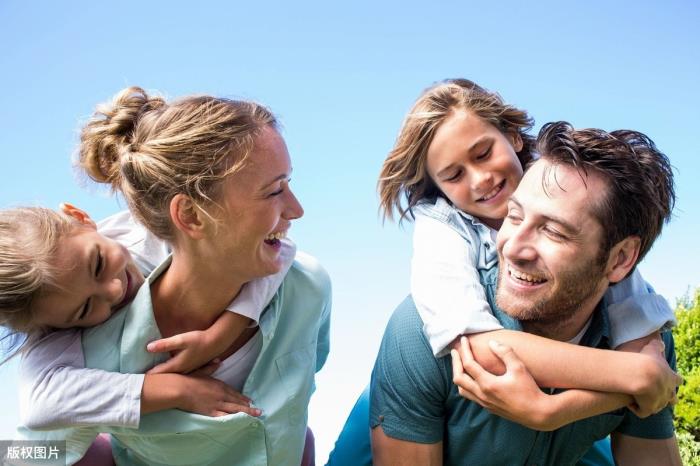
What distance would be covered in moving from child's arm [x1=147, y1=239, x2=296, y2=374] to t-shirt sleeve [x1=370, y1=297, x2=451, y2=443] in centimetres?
66

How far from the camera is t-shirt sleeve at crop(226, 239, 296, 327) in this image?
348 cm

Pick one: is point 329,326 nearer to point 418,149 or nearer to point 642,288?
point 418,149

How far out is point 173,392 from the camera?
3291 millimetres

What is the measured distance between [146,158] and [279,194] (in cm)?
62

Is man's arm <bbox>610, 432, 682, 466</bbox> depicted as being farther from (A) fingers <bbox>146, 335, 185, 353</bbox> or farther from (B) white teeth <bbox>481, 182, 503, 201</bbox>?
(A) fingers <bbox>146, 335, 185, 353</bbox>

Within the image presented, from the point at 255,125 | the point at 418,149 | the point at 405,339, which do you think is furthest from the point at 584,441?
the point at 255,125

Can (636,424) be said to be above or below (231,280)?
below

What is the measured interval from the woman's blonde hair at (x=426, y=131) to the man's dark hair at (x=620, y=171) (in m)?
0.66

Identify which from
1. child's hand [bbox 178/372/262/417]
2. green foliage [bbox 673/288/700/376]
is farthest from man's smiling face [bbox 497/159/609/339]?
green foliage [bbox 673/288/700/376]

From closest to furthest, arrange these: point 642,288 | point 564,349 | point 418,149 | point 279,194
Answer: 1. point 564,349
2. point 279,194
3. point 642,288
4. point 418,149

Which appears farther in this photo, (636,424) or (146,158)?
(636,424)

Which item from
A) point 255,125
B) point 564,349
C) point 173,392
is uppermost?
point 255,125

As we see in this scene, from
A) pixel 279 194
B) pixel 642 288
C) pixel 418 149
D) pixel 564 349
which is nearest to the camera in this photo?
pixel 564 349

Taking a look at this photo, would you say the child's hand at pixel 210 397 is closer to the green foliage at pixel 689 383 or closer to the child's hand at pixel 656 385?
the child's hand at pixel 656 385
